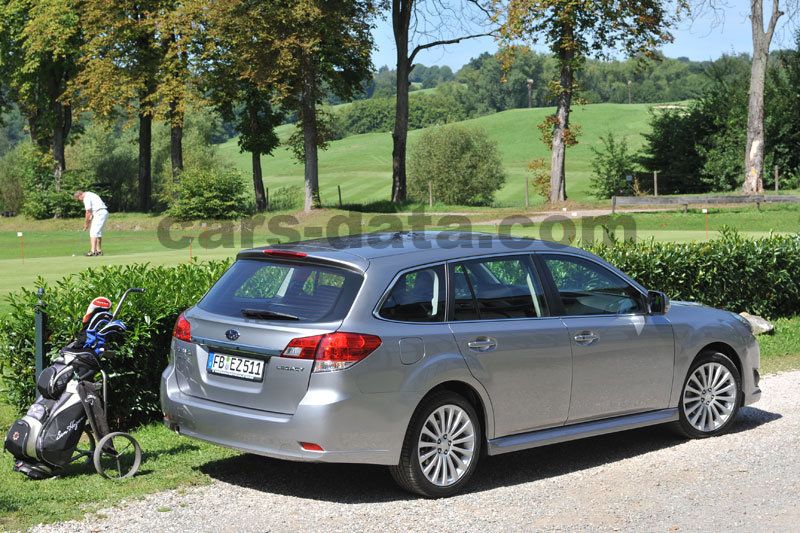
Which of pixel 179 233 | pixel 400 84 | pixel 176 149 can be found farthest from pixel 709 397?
pixel 176 149

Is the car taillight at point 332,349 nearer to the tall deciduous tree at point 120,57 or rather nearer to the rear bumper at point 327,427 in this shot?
the rear bumper at point 327,427

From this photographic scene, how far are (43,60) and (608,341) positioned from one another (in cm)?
5220

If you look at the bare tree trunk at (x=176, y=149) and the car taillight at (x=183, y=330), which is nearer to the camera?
the car taillight at (x=183, y=330)

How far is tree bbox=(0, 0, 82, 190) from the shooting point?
51472 millimetres

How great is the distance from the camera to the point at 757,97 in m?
41.5

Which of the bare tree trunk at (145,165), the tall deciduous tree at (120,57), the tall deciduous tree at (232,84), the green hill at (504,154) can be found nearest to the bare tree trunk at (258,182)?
the tall deciduous tree at (232,84)

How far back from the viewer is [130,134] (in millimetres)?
89812

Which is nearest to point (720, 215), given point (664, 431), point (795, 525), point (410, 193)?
point (664, 431)

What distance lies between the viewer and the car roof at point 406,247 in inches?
282

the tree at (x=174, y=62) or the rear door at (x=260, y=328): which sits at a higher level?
the tree at (x=174, y=62)

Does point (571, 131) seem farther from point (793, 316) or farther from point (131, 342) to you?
point (131, 342)

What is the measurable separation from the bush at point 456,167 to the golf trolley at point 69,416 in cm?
7297

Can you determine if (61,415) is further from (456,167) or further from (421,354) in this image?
(456,167)

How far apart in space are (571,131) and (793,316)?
2964 centimetres
